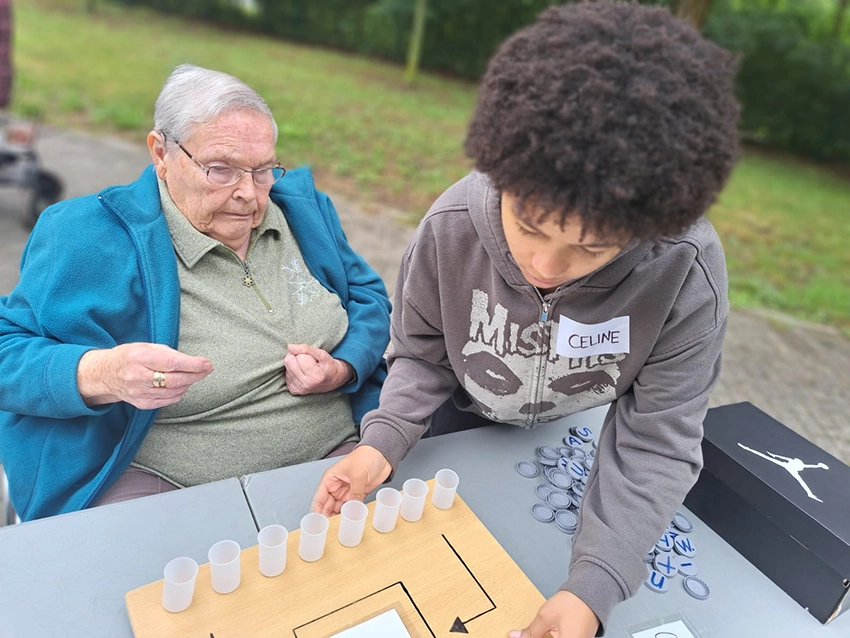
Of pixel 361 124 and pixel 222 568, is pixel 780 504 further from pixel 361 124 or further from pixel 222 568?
pixel 361 124

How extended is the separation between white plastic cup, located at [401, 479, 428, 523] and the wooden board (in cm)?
2

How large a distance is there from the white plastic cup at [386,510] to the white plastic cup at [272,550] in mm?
190

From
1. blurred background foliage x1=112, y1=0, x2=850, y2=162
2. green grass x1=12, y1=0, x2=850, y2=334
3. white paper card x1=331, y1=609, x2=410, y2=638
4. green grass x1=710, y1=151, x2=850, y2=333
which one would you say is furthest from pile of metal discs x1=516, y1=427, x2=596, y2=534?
blurred background foliage x1=112, y1=0, x2=850, y2=162

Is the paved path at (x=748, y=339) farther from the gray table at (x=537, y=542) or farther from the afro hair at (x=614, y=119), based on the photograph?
the afro hair at (x=614, y=119)

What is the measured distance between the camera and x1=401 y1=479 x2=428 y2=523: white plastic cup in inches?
51.3

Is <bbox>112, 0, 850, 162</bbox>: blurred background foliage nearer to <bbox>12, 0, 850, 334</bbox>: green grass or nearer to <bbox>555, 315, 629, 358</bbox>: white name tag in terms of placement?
<bbox>12, 0, 850, 334</bbox>: green grass

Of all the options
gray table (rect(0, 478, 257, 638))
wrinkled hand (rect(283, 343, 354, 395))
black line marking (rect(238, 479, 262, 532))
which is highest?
wrinkled hand (rect(283, 343, 354, 395))

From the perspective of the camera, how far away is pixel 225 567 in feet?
3.60

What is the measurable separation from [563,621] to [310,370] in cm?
92

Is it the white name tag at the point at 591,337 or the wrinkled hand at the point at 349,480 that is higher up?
the white name tag at the point at 591,337

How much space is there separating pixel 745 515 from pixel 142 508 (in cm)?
130

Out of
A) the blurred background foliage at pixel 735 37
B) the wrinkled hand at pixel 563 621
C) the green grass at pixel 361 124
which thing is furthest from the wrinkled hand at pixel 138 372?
the blurred background foliage at pixel 735 37

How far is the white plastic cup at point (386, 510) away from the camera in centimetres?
127

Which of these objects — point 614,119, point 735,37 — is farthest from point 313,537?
point 735,37
